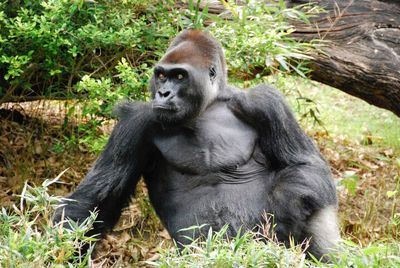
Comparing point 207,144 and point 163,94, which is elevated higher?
point 163,94

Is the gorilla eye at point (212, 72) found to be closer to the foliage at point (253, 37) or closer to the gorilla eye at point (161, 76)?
the gorilla eye at point (161, 76)

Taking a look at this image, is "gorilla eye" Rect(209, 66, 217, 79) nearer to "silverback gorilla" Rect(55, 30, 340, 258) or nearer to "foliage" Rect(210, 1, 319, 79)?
"silverback gorilla" Rect(55, 30, 340, 258)

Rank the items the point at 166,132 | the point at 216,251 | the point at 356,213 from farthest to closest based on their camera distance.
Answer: the point at 356,213 → the point at 166,132 → the point at 216,251

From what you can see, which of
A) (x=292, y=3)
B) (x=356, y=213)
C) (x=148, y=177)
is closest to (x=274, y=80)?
(x=292, y=3)

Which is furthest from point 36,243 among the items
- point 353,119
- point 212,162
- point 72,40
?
point 353,119

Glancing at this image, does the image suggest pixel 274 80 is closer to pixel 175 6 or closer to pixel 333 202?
pixel 175 6

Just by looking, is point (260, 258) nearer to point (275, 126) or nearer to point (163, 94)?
point (163, 94)

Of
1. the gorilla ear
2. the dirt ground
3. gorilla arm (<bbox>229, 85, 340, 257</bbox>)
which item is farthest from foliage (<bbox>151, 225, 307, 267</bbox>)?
the dirt ground

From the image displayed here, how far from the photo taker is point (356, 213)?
636 cm

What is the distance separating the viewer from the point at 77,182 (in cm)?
607

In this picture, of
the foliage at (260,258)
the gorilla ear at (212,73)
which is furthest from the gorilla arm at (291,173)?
the foliage at (260,258)

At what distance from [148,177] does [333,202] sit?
113 cm

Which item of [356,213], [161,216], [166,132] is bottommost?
[356,213]

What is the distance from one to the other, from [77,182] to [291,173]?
7.41ft
